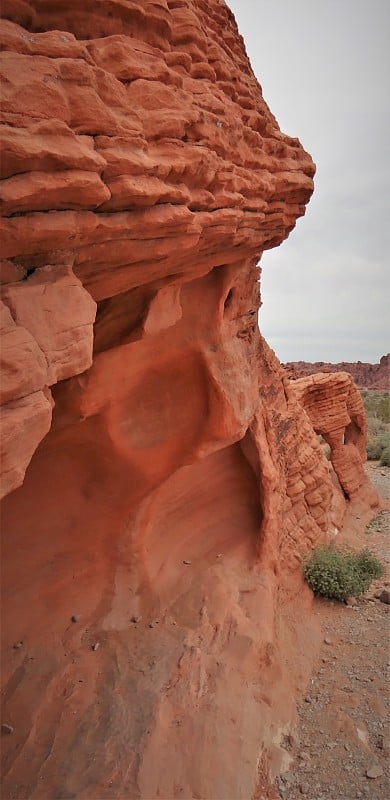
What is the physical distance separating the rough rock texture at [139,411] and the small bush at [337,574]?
0.57 metres

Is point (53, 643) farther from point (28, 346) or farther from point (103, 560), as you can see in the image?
point (28, 346)

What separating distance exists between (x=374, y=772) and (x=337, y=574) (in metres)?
2.71

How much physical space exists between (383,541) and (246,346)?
4921 mm

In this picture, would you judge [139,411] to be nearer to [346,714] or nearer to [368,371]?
[346,714]

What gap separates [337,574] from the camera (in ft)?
21.4

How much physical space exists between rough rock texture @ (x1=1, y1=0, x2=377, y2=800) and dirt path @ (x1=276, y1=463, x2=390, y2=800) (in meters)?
0.20

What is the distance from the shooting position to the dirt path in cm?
390

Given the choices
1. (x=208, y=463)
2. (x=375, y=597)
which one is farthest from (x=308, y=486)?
(x=208, y=463)

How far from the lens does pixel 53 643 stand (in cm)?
425

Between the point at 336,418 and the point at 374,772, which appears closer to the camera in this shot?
the point at 374,772

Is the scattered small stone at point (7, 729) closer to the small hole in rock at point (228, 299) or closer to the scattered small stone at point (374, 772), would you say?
the scattered small stone at point (374, 772)

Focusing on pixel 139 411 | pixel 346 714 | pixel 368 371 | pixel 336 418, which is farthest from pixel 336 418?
pixel 368 371

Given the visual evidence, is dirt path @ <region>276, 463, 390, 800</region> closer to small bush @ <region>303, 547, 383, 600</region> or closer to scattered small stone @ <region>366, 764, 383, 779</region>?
scattered small stone @ <region>366, 764, 383, 779</region>

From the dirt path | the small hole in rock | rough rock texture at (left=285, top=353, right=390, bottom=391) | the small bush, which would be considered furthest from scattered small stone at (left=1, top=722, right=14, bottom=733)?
rough rock texture at (left=285, top=353, right=390, bottom=391)
